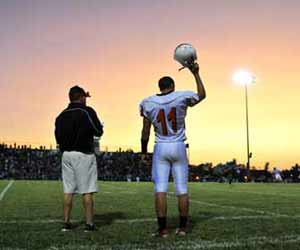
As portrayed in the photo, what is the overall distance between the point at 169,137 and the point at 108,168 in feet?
217

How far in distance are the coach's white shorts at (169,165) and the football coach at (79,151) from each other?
959mm

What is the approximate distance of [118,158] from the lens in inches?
2960

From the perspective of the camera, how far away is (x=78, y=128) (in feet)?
25.2

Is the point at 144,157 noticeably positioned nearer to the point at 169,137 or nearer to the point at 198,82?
the point at 169,137

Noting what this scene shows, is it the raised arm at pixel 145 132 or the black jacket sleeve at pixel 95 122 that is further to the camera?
the black jacket sleeve at pixel 95 122

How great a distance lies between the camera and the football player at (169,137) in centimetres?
710

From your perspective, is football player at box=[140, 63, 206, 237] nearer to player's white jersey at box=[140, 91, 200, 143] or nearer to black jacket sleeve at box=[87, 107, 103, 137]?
player's white jersey at box=[140, 91, 200, 143]

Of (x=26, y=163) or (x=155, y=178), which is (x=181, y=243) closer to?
(x=155, y=178)

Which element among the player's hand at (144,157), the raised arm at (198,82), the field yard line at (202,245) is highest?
the raised arm at (198,82)

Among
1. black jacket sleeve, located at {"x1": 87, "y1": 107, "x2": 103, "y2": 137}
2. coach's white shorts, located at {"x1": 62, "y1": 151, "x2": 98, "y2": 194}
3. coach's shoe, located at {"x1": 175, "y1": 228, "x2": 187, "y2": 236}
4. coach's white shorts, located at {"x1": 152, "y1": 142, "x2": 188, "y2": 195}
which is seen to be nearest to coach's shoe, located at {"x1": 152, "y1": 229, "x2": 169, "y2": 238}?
coach's shoe, located at {"x1": 175, "y1": 228, "x2": 187, "y2": 236}

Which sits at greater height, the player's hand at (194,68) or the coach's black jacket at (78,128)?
the player's hand at (194,68)

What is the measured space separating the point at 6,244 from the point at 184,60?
9.83 feet

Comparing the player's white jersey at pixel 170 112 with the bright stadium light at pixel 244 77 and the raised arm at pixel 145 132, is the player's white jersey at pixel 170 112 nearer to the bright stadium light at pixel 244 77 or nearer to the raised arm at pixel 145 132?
the raised arm at pixel 145 132

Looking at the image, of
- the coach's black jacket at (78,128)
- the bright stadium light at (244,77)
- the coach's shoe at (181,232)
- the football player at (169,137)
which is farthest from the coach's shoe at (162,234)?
the bright stadium light at (244,77)
